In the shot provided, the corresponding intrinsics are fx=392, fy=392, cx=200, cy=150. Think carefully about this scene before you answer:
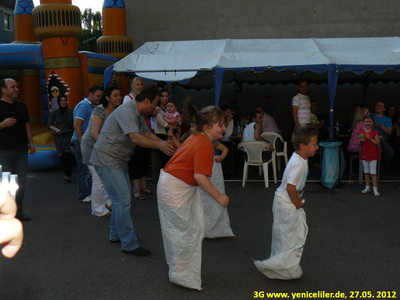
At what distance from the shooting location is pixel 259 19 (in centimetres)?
1472

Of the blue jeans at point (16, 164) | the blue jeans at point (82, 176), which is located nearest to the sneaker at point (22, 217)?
the blue jeans at point (16, 164)

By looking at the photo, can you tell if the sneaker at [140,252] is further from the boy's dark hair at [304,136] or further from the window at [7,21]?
the window at [7,21]

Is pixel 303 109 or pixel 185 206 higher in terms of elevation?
pixel 303 109

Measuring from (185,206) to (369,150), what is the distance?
467 centimetres

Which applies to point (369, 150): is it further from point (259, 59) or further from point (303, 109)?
point (259, 59)

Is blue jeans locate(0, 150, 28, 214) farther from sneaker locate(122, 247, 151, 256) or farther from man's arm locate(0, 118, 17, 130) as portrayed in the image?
sneaker locate(122, 247, 151, 256)

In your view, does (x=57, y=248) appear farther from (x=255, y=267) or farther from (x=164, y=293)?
(x=255, y=267)

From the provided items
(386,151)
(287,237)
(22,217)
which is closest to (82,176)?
(22,217)

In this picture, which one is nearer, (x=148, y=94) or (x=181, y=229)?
(x=181, y=229)

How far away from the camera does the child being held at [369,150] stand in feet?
21.7

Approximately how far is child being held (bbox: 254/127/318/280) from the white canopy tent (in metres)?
4.30

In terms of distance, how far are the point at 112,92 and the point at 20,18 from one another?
9516 mm

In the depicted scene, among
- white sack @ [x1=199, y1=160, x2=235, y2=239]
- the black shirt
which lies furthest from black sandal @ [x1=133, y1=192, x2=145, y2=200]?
white sack @ [x1=199, y1=160, x2=235, y2=239]

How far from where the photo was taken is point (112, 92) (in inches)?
188
